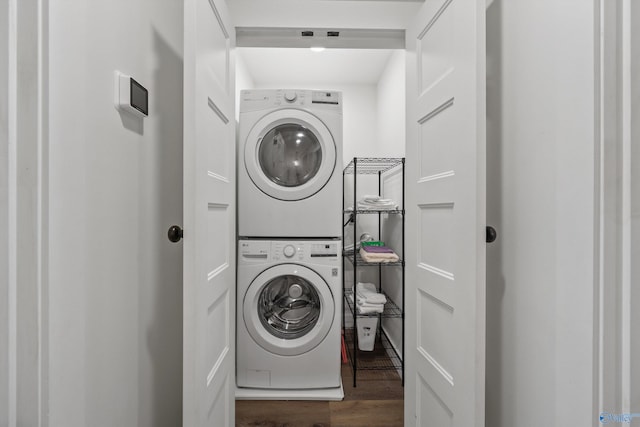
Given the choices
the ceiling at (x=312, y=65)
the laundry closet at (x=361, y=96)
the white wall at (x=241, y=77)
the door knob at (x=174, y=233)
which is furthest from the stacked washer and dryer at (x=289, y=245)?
the door knob at (x=174, y=233)

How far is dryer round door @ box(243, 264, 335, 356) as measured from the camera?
1779 millimetres

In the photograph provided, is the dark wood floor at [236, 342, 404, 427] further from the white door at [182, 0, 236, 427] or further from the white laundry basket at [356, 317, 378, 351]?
the white door at [182, 0, 236, 427]

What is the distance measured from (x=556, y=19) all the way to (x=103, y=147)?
3.82 ft

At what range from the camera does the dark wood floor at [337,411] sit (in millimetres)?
1573

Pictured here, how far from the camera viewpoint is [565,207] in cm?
69

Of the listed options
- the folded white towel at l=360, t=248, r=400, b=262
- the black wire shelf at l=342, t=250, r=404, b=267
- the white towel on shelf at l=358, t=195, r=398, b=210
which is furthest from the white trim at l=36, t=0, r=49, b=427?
the white towel on shelf at l=358, t=195, r=398, b=210

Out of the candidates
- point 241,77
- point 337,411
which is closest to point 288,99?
point 241,77

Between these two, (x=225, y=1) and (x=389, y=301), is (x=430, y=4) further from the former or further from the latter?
(x=389, y=301)

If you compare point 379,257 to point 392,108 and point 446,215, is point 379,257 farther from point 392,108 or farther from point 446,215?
point 392,108

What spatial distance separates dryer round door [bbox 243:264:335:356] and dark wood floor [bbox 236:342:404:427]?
30 centimetres

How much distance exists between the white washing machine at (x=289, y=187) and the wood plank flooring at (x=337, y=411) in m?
1.01

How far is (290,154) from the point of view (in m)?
1.91

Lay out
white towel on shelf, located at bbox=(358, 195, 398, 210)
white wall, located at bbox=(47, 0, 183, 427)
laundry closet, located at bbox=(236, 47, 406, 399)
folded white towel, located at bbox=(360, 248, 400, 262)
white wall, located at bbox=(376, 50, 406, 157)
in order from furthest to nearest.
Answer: laundry closet, located at bbox=(236, 47, 406, 399) → white wall, located at bbox=(376, 50, 406, 157) → white towel on shelf, located at bbox=(358, 195, 398, 210) → folded white towel, located at bbox=(360, 248, 400, 262) → white wall, located at bbox=(47, 0, 183, 427)

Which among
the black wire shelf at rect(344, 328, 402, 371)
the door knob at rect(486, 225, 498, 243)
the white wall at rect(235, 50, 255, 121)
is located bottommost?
the black wire shelf at rect(344, 328, 402, 371)
